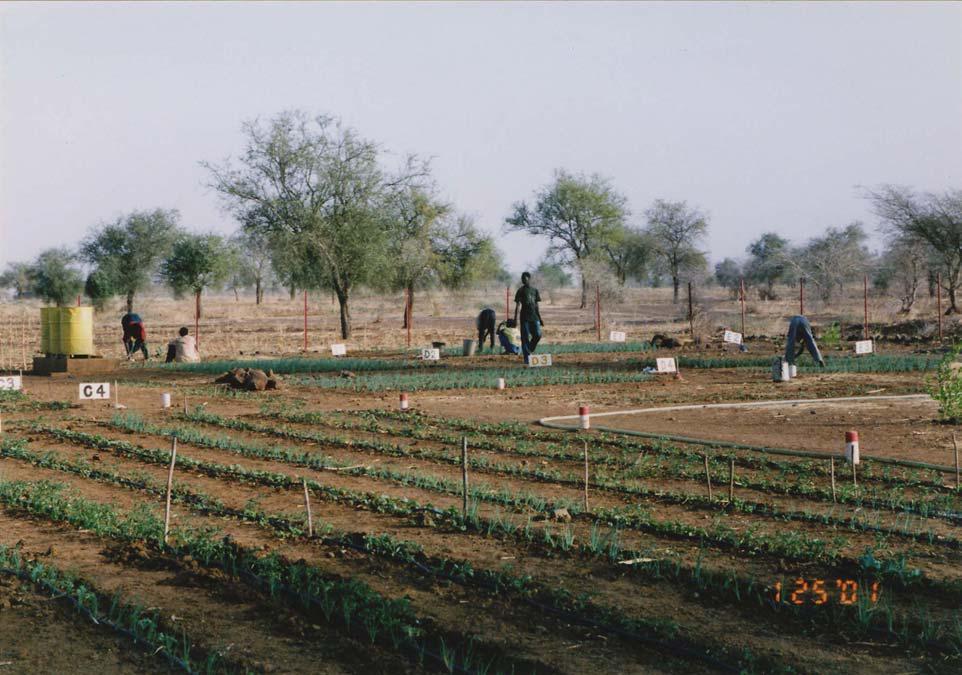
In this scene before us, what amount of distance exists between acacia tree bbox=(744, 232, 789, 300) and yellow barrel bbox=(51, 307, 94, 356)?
1338 inches

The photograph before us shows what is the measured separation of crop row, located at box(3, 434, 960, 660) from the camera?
20.8ft

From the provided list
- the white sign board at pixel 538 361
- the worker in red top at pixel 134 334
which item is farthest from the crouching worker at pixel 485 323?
the worker in red top at pixel 134 334

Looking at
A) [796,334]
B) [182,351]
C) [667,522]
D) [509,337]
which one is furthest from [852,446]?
[182,351]

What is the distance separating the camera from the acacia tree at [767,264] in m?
59.6

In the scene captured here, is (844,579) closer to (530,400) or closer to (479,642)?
(479,642)

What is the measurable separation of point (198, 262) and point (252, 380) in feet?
94.9

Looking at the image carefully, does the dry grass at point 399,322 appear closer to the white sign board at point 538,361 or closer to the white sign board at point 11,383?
the white sign board at point 11,383

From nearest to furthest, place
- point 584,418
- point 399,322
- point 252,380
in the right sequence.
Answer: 1. point 584,418
2. point 252,380
3. point 399,322

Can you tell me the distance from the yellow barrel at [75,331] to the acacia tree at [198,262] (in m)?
22.0

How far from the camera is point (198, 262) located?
47406mm

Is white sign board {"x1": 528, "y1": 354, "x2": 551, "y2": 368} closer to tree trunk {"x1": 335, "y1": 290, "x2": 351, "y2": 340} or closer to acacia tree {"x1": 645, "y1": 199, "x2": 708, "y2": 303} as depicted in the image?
tree trunk {"x1": 335, "y1": 290, "x2": 351, "y2": 340}

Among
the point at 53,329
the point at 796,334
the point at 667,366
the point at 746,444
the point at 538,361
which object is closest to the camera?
the point at 746,444

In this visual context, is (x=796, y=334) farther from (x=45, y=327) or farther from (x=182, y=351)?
(x=45, y=327)

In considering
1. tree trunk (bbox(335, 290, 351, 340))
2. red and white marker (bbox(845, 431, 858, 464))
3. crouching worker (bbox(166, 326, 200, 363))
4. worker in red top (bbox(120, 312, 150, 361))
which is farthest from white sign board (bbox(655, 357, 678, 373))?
tree trunk (bbox(335, 290, 351, 340))
